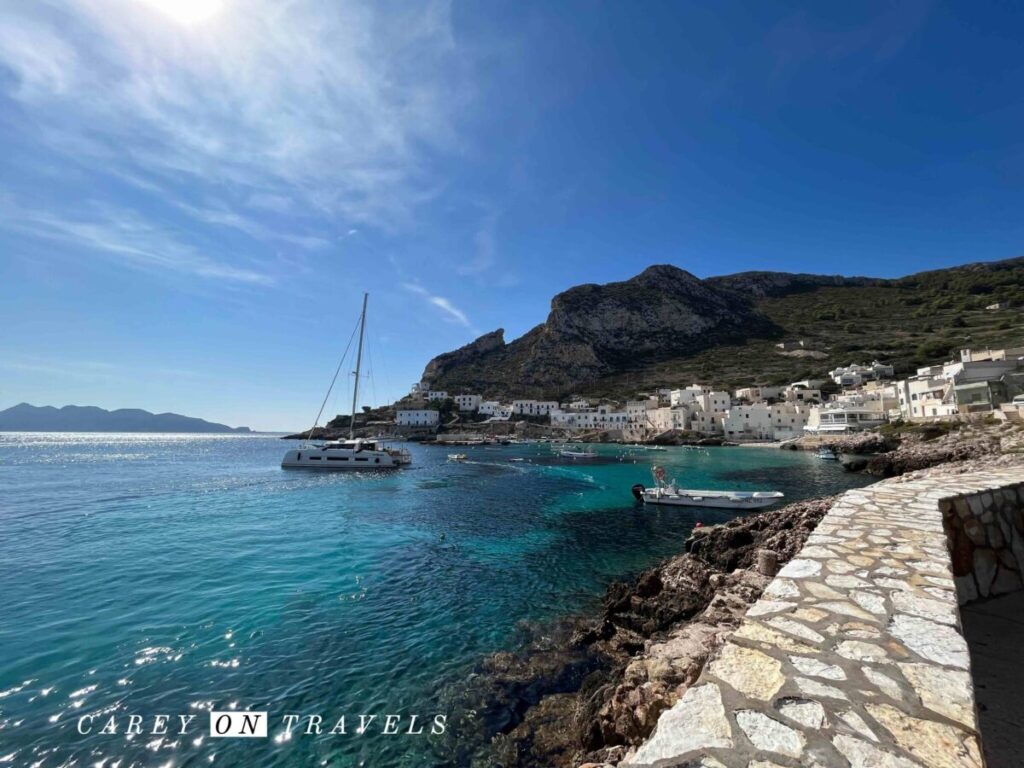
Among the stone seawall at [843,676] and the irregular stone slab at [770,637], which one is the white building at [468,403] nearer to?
the stone seawall at [843,676]

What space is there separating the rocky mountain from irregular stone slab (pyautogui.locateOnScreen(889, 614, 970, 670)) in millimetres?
108033

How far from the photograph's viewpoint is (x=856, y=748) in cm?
213

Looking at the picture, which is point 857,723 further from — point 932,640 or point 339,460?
point 339,460

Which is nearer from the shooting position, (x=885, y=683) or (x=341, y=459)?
(x=885, y=683)

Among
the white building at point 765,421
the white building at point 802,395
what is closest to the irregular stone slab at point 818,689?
the white building at point 765,421

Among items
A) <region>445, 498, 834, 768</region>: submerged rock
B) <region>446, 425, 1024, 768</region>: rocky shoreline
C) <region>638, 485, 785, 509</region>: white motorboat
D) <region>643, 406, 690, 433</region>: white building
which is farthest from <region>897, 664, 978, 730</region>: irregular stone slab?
<region>643, 406, 690, 433</region>: white building

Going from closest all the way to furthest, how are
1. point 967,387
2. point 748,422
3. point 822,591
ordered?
point 822,591 → point 967,387 → point 748,422

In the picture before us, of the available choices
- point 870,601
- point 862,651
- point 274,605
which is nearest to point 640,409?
point 274,605

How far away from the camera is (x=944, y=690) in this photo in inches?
98.0

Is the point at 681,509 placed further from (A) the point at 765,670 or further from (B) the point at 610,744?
(A) the point at 765,670

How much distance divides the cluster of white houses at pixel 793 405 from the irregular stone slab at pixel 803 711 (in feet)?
153

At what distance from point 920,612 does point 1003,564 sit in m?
4.08

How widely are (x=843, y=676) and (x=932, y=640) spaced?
0.92 metres

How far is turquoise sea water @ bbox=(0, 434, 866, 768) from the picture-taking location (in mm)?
6812
